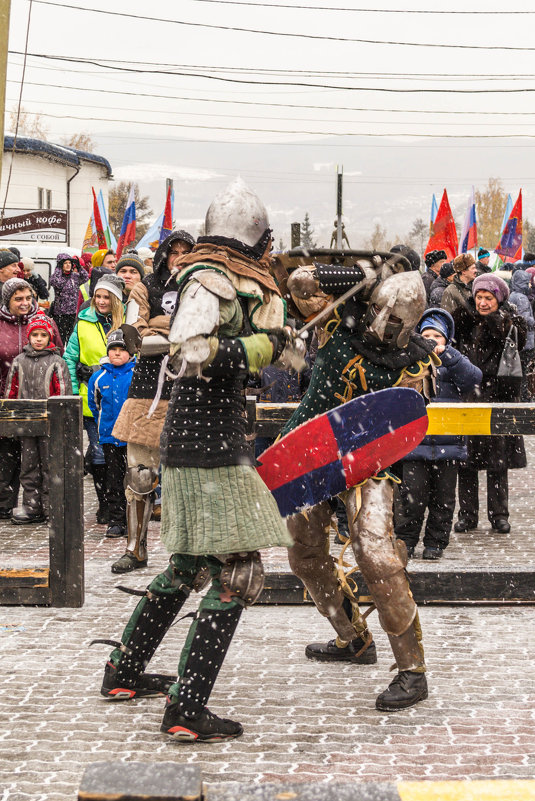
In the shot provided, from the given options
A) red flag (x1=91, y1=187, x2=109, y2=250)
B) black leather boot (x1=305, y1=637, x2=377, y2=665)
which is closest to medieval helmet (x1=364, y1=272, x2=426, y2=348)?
black leather boot (x1=305, y1=637, x2=377, y2=665)

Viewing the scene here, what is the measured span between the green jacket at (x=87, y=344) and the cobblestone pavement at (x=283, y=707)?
3011mm

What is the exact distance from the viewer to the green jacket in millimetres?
8102

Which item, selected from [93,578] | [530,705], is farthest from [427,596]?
[93,578]

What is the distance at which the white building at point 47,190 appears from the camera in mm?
21516

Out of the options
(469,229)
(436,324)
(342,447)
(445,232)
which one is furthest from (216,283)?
(469,229)

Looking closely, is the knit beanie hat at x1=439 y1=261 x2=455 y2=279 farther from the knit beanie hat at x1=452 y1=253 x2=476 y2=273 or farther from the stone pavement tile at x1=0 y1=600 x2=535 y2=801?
the stone pavement tile at x1=0 y1=600 x2=535 y2=801

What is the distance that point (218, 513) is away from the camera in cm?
356

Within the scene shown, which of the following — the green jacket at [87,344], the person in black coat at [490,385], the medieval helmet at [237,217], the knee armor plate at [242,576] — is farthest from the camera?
the green jacket at [87,344]

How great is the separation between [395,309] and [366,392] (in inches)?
15.0

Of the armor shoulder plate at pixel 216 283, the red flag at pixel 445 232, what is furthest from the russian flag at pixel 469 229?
the armor shoulder plate at pixel 216 283

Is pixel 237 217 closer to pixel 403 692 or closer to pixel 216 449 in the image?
pixel 216 449

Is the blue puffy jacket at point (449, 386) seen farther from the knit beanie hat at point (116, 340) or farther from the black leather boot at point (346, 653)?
the black leather boot at point (346, 653)

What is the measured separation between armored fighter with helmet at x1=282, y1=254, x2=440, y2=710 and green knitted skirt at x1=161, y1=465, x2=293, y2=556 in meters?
0.51

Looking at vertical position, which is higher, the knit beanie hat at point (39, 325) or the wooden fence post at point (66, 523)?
the knit beanie hat at point (39, 325)
